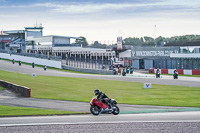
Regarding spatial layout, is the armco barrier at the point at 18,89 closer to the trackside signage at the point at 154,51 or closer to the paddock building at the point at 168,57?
the paddock building at the point at 168,57

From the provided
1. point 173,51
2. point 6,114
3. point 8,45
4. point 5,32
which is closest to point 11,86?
point 6,114

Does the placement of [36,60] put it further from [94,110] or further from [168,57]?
[94,110]

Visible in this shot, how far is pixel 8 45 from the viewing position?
110 meters

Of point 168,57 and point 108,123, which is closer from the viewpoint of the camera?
point 108,123

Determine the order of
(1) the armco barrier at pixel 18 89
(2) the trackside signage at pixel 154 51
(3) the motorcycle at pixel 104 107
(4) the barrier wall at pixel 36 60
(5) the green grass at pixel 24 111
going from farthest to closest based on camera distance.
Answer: (4) the barrier wall at pixel 36 60, (2) the trackside signage at pixel 154 51, (1) the armco barrier at pixel 18 89, (5) the green grass at pixel 24 111, (3) the motorcycle at pixel 104 107

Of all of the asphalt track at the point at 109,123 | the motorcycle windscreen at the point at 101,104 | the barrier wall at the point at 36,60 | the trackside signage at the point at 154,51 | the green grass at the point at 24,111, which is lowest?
the green grass at the point at 24,111

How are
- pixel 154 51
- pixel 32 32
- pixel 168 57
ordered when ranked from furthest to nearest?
1. pixel 32 32
2. pixel 154 51
3. pixel 168 57

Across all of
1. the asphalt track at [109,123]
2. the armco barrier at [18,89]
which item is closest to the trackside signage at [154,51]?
the armco barrier at [18,89]

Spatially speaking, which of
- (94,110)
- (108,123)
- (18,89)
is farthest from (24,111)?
(18,89)

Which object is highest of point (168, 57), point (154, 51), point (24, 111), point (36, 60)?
point (154, 51)

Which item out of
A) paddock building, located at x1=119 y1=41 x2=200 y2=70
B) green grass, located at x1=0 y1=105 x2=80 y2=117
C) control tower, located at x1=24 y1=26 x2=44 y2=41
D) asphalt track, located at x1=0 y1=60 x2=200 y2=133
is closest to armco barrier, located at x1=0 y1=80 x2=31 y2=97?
green grass, located at x1=0 y1=105 x2=80 y2=117

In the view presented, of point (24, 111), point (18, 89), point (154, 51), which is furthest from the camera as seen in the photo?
point (154, 51)

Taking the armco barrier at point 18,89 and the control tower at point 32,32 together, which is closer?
the armco barrier at point 18,89

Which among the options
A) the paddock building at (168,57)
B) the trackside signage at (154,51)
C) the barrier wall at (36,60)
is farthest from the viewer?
the barrier wall at (36,60)
